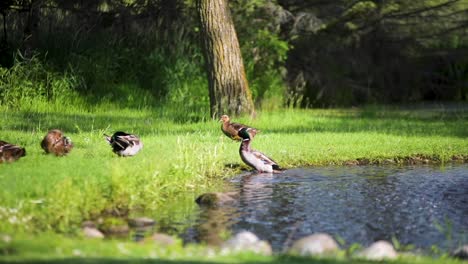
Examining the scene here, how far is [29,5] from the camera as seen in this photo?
20750 millimetres

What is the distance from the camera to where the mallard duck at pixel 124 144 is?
442 inches

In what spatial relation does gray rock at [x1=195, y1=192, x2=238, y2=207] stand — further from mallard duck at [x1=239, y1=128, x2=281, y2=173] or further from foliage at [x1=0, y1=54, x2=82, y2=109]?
foliage at [x1=0, y1=54, x2=82, y2=109]

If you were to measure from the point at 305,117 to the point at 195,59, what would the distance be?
442 cm

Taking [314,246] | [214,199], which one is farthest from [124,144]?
[314,246]

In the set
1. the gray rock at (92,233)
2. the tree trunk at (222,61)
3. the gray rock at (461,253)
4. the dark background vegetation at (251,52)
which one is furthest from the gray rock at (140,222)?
the dark background vegetation at (251,52)

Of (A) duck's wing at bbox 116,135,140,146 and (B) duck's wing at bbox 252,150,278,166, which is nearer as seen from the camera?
(A) duck's wing at bbox 116,135,140,146

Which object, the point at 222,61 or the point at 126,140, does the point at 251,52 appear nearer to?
the point at 222,61

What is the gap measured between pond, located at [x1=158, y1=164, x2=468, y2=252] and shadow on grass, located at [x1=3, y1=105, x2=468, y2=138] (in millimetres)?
3682

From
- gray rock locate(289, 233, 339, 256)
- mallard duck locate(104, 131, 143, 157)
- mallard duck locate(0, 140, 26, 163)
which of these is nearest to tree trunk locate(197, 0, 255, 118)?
mallard duck locate(104, 131, 143, 157)

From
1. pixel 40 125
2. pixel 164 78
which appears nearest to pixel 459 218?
pixel 40 125

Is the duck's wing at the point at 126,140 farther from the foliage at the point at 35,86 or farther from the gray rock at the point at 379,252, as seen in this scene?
the foliage at the point at 35,86

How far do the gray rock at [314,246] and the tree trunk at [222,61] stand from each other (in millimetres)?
9707

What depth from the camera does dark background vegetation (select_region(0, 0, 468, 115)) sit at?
776 inches

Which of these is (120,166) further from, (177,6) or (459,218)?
(177,6)
